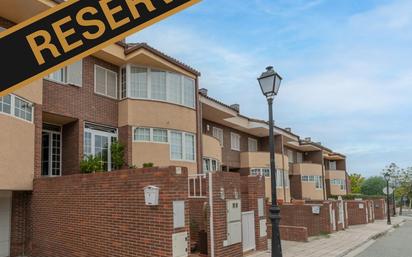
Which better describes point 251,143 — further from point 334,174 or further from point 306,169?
point 334,174

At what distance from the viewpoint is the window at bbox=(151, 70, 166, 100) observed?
1761 cm

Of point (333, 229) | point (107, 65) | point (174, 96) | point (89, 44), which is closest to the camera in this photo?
point (89, 44)

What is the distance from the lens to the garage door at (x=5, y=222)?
11913mm

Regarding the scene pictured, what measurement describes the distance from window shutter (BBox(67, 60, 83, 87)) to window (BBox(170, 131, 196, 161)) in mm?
4809

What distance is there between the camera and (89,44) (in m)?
1.84

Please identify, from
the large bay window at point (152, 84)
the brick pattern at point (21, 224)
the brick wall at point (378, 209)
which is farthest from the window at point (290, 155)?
the brick pattern at point (21, 224)

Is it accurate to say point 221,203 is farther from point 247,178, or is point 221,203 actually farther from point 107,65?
point 107,65

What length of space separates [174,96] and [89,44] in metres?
16.5

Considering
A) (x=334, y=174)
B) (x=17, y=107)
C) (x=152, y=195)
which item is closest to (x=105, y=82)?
(x=17, y=107)

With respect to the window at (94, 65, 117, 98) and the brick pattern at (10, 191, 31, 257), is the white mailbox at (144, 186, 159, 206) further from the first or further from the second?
the window at (94, 65, 117, 98)

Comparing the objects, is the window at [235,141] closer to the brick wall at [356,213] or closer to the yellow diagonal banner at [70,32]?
the brick wall at [356,213]

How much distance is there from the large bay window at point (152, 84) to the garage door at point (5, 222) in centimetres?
672

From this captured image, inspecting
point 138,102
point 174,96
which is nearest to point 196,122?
point 174,96

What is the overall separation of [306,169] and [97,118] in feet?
102
